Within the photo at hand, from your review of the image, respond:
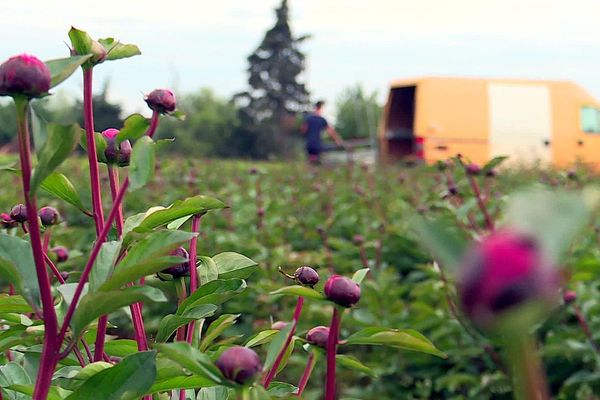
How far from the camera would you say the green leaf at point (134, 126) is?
0.66m

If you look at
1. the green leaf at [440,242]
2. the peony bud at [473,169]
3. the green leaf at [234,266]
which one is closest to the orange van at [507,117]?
the peony bud at [473,169]

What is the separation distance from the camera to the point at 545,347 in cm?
247

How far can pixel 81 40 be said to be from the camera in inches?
25.3

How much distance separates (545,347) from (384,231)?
5.75ft

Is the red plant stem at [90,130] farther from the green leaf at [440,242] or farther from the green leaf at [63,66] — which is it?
the green leaf at [440,242]

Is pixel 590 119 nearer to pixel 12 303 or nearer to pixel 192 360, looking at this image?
pixel 12 303

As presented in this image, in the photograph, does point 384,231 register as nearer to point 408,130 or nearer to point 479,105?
point 479,105

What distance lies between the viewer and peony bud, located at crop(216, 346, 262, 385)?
0.48 metres

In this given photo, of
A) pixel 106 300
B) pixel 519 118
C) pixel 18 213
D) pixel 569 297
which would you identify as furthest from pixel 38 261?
pixel 519 118

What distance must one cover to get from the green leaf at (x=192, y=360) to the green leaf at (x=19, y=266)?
0.34 feet

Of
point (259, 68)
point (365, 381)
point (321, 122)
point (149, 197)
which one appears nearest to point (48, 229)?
point (365, 381)

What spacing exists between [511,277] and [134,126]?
488 mm

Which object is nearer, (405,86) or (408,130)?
(405,86)

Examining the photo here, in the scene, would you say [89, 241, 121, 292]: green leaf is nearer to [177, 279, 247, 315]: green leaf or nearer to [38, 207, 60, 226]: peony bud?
Answer: [177, 279, 247, 315]: green leaf
